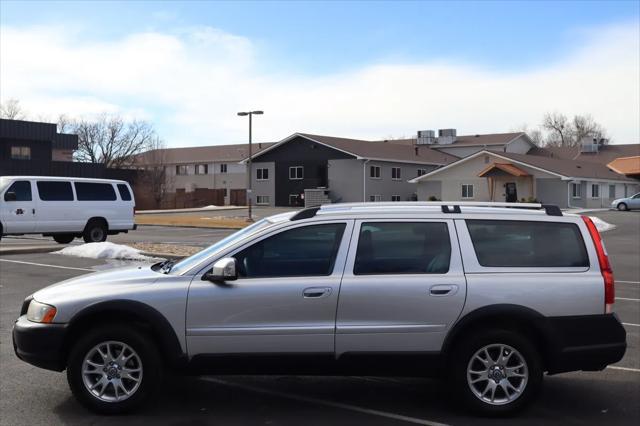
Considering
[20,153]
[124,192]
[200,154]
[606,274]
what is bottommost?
[606,274]

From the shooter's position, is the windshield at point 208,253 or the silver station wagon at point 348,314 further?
the windshield at point 208,253

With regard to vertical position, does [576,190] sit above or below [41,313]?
above

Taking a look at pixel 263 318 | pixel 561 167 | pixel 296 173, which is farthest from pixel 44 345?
pixel 296 173

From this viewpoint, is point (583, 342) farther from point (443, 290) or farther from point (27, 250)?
point (27, 250)

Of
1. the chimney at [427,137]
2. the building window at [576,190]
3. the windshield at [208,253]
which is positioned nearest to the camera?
the windshield at [208,253]

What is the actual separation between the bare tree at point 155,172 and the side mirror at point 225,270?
191 ft

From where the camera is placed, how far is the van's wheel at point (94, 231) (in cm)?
1992

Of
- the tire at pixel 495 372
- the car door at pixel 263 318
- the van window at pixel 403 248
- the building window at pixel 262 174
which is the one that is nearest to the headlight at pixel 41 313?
the car door at pixel 263 318

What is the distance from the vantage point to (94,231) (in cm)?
2009

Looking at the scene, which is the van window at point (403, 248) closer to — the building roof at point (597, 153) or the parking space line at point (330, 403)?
the parking space line at point (330, 403)

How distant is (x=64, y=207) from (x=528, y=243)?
1647 cm

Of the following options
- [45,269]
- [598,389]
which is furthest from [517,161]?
[598,389]

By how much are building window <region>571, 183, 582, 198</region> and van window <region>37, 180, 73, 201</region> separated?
134 feet

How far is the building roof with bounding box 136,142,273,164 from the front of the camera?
73500mm
